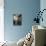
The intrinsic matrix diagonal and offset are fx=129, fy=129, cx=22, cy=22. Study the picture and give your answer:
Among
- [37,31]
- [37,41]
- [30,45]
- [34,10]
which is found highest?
[34,10]

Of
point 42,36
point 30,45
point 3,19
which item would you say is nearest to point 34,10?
point 3,19

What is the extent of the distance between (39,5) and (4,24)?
5.25 feet

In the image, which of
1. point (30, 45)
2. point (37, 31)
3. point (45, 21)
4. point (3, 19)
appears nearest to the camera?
point (37, 31)

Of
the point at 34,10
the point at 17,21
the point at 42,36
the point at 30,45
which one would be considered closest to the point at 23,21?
the point at 17,21

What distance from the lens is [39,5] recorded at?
5219mm

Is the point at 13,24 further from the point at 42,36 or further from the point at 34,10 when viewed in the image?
the point at 42,36

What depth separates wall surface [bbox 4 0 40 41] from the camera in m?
5.14

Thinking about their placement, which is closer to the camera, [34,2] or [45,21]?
[45,21]

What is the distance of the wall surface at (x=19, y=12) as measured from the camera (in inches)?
203

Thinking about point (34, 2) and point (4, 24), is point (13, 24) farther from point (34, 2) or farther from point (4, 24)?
point (34, 2)

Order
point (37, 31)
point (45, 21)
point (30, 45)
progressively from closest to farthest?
1. point (37, 31)
2. point (30, 45)
3. point (45, 21)

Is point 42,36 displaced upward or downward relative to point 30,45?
upward

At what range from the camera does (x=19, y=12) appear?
5195mm

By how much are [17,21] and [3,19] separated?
22.4 inches
